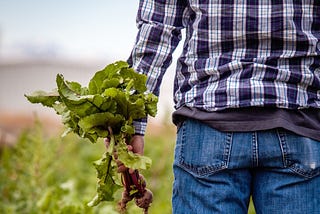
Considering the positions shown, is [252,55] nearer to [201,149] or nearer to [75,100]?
[201,149]

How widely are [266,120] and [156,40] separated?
491mm

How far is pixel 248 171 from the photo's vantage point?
239 centimetres

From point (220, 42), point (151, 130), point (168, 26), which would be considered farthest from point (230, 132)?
point (151, 130)

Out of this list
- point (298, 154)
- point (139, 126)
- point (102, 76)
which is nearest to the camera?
point (298, 154)

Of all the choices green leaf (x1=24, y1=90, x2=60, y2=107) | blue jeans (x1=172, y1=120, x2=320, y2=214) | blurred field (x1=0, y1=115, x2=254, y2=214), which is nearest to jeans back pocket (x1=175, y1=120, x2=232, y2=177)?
blue jeans (x1=172, y1=120, x2=320, y2=214)

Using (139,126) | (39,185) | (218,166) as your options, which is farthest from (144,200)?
(39,185)

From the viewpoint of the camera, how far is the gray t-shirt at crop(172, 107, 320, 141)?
2.30 meters

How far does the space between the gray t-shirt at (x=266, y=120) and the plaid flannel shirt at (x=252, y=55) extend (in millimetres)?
24

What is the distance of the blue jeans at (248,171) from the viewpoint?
2.31m

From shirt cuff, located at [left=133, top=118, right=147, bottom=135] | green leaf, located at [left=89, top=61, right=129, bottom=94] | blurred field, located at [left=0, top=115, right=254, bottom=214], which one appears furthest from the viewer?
blurred field, located at [left=0, top=115, right=254, bottom=214]

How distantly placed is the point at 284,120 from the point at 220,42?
12.4 inches

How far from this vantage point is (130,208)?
434cm

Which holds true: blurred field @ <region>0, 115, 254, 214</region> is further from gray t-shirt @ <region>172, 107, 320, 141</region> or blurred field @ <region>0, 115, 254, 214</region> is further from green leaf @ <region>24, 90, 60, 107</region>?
gray t-shirt @ <region>172, 107, 320, 141</region>

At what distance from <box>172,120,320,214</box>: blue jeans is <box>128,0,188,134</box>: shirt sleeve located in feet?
0.80
